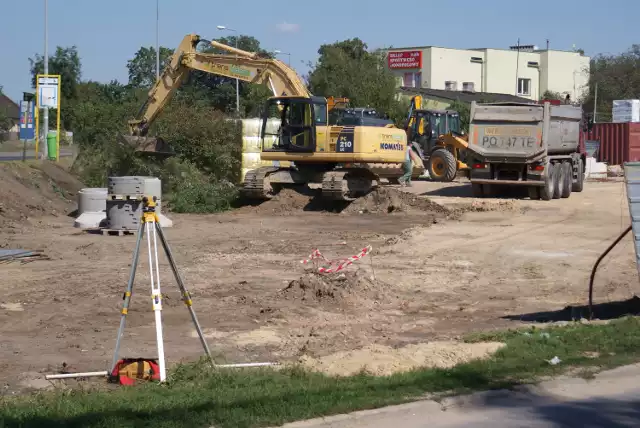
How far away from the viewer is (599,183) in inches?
1412

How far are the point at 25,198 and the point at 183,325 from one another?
15438 mm

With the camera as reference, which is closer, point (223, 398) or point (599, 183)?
point (223, 398)

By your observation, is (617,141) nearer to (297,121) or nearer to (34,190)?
(297,121)

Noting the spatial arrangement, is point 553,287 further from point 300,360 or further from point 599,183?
point 599,183

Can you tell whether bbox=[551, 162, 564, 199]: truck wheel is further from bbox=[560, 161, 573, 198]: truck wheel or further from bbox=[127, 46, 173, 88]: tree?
bbox=[127, 46, 173, 88]: tree

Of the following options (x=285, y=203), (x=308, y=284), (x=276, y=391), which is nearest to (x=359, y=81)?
(x=285, y=203)

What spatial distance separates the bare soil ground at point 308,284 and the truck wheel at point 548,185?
7.29 ft

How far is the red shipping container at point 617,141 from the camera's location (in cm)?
4541

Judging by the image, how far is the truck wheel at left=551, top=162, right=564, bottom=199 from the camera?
29.1 metres

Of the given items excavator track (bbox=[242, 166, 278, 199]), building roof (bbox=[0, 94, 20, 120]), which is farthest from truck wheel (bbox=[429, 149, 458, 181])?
building roof (bbox=[0, 94, 20, 120])

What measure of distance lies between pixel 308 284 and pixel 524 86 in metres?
73.7

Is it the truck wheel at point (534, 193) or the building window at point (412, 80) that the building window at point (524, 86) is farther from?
the truck wheel at point (534, 193)

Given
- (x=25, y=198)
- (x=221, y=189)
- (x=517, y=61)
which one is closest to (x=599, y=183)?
(x=221, y=189)

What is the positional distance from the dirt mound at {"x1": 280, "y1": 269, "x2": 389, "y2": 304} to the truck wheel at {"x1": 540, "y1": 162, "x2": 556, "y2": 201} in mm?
16014
